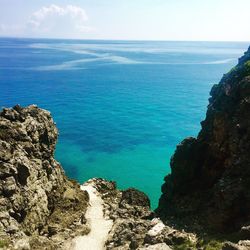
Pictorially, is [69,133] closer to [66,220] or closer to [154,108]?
[154,108]

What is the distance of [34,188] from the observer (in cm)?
4312

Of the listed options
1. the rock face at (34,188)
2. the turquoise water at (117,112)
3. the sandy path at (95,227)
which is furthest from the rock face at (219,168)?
the turquoise water at (117,112)

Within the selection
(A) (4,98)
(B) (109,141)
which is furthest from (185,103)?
(A) (4,98)

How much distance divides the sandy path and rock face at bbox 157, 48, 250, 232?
23.7 ft

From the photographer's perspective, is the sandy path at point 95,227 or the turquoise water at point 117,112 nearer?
the sandy path at point 95,227

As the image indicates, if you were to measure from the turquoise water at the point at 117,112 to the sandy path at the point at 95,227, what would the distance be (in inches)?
536

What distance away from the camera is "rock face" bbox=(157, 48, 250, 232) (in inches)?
1448

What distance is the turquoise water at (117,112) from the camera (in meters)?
76.6

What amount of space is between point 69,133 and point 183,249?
67.3 meters

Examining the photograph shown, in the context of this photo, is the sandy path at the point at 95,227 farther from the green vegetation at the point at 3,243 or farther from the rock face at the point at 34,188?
the green vegetation at the point at 3,243

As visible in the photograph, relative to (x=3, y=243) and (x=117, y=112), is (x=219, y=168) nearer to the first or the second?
(x=3, y=243)

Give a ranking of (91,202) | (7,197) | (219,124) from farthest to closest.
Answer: (91,202) → (219,124) → (7,197)

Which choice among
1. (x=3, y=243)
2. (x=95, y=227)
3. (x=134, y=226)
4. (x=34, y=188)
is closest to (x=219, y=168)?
(x=134, y=226)

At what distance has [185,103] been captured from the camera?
126000mm
